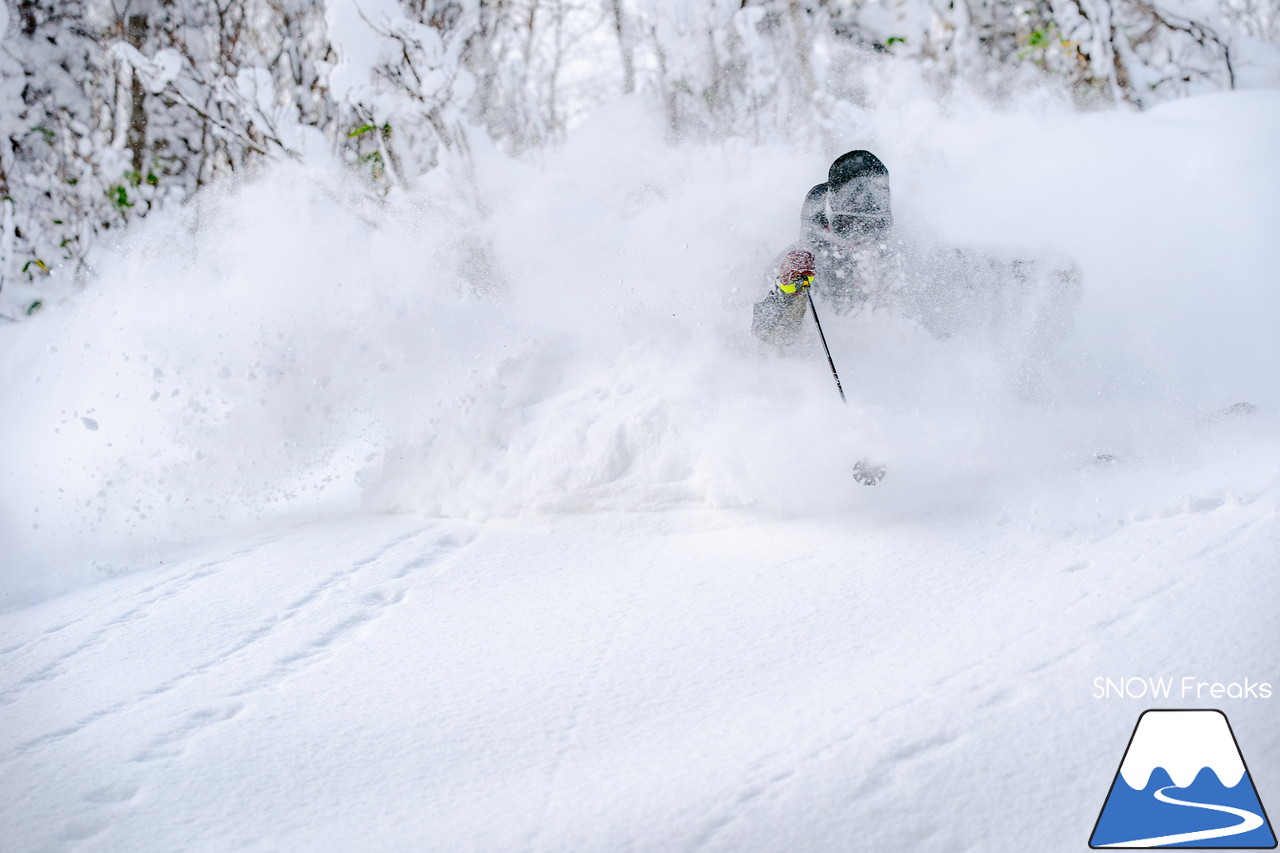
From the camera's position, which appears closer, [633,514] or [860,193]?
[633,514]

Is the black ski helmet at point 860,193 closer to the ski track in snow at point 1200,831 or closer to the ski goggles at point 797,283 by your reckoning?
the ski goggles at point 797,283

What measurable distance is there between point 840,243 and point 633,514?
1.38 metres

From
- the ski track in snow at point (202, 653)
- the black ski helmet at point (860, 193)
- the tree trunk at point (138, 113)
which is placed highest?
the tree trunk at point (138, 113)

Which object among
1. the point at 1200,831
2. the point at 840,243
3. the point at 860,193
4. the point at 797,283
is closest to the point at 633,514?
the point at 797,283

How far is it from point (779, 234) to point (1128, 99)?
4275 millimetres

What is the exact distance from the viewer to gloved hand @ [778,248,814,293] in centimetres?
334

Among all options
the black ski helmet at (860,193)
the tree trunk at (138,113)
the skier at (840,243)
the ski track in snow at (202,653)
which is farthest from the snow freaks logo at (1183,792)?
the tree trunk at (138,113)

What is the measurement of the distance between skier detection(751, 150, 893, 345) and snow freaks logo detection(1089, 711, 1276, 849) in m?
2.05

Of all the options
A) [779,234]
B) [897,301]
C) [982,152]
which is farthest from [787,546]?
[982,152]

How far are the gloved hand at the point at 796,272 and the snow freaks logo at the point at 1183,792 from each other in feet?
6.47

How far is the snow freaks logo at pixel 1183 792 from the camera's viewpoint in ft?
5.12

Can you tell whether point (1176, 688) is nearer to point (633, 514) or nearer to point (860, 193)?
point (633, 514)

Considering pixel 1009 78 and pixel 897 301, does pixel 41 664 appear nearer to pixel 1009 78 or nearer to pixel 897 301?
pixel 897 301

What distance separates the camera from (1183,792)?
1.68m
